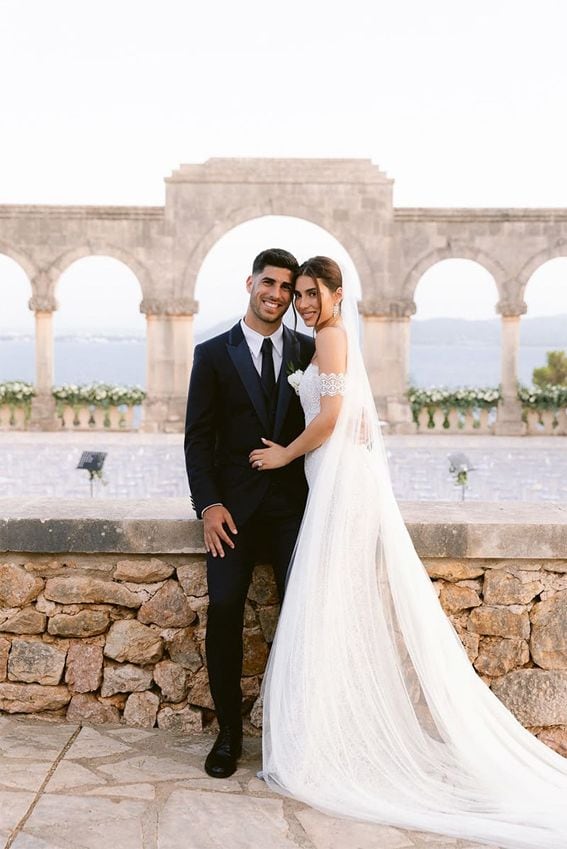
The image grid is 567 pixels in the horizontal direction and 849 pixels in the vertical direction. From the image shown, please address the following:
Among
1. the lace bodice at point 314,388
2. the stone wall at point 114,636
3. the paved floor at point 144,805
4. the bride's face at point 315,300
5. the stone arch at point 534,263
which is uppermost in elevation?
the stone arch at point 534,263

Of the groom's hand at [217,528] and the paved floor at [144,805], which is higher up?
the groom's hand at [217,528]

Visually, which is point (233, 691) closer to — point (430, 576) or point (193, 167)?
point (430, 576)

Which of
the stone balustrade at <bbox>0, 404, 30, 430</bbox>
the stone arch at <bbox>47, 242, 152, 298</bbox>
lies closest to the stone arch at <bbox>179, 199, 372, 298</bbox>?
the stone arch at <bbox>47, 242, 152, 298</bbox>

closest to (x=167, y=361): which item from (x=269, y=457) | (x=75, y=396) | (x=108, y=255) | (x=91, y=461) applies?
(x=75, y=396)

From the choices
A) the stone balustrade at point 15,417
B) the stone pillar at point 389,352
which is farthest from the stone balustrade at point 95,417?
the stone pillar at point 389,352

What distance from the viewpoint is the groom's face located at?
3717mm

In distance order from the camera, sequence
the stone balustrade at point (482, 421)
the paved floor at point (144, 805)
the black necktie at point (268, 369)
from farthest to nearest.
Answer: the stone balustrade at point (482, 421)
the black necktie at point (268, 369)
the paved floor at point (144, 805)

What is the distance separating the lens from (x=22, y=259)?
19.8 m

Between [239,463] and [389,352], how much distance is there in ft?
54.2

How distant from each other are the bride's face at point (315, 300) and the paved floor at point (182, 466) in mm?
4894

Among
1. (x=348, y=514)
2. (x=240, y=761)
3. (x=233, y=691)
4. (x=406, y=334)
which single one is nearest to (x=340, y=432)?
(x=348, y=514)

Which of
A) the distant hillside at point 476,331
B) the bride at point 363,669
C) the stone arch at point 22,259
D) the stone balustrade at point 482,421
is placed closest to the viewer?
the bride at point 363,669

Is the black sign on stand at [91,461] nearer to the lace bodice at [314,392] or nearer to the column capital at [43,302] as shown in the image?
the lace bodice at [314,392]

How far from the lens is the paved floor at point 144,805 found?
→ 9.75 ft
